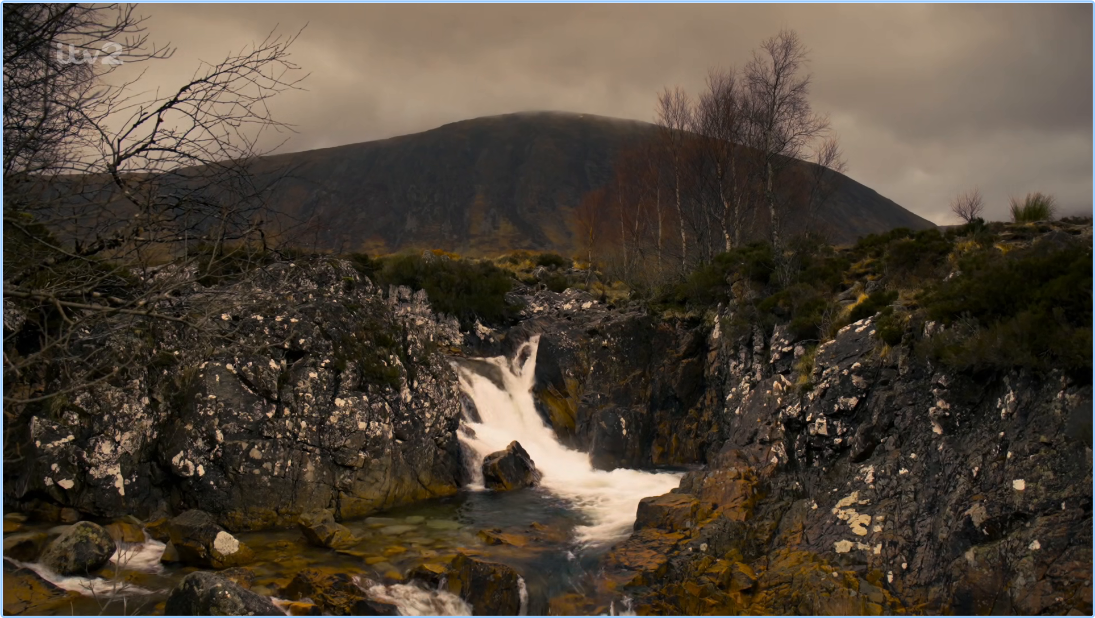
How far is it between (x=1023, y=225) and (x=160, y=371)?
21.2 meters

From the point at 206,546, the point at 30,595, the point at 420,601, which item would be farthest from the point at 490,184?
the point at 30,595

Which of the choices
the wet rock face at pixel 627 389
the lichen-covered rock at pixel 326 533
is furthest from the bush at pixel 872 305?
the lichen-covered rock at pixel 326 533

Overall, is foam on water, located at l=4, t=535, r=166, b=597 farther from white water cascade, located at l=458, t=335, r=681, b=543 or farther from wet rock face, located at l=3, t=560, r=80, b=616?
white water cascade, located at l=458, t=335, r=681, b=543

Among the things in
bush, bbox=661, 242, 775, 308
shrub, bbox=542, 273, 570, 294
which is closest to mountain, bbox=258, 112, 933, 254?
shrub, bbox=542, 273, 570, 294

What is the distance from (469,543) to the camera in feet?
41.1

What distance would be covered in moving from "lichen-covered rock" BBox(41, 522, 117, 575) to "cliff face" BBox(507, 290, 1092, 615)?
7.44 meters

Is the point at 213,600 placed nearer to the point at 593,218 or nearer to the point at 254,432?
the point at 254,432

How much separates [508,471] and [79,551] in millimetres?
9112

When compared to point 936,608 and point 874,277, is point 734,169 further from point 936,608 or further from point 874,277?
Result: point 936,608

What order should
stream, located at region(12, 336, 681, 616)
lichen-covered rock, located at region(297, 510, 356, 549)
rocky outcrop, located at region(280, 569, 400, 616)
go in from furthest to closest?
lichen-covered rock, located at region(297, 510, 356, 549)
stream, located at region(12, 336, 681, 616)
rocky outcrop, located at region(280, 569, 400, 616)

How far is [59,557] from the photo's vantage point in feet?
33.5

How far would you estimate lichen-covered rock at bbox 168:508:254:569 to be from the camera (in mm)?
10812

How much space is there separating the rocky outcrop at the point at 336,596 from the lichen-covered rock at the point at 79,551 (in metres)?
3.24

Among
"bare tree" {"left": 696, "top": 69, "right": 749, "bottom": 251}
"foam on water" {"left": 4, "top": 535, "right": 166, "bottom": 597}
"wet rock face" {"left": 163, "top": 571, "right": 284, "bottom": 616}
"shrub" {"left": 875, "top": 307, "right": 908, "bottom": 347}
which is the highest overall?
"bare tree" {"left": 696, "top": 69, "right": 749, "bottom": 251}
